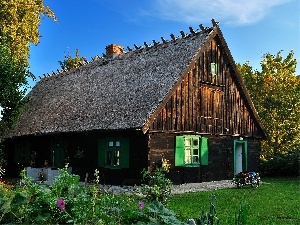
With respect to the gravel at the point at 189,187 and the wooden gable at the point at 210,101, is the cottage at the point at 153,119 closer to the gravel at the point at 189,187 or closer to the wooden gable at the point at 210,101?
the wooden gable at the point at 210,101

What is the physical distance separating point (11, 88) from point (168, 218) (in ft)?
57.8

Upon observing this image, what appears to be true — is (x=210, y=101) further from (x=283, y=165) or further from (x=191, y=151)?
(x=283, y=165)

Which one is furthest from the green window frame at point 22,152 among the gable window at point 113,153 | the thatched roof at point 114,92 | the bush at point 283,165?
the bush at point 283,165

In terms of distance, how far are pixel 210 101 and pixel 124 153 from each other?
17.4ft

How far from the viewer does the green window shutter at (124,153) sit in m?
16.6

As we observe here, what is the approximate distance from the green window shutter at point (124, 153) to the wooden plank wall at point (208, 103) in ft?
4.83

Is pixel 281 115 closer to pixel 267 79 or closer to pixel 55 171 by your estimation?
pixel 267 79

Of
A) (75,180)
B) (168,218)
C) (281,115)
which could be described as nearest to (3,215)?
(75,180)

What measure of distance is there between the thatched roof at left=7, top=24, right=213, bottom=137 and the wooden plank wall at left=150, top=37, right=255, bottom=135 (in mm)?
698

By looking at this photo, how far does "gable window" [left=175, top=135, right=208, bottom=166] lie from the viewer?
56.2 feet

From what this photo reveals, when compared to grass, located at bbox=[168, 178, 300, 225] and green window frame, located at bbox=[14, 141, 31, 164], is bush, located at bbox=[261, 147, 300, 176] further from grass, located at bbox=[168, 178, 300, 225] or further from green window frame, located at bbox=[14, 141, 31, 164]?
green window frame, located at bbox=[14, 141, 31, 164]

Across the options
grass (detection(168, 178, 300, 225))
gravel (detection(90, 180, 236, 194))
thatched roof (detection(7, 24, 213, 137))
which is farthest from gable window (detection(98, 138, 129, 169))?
grass (detection(168, 178, 300, 225))

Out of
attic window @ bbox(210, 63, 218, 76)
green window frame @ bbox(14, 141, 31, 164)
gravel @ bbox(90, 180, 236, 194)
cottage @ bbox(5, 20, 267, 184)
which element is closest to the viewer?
gravel @ bbox(90, 180, 236, 194)

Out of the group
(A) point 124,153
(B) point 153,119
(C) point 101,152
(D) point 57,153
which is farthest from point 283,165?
(D) point 57,153
